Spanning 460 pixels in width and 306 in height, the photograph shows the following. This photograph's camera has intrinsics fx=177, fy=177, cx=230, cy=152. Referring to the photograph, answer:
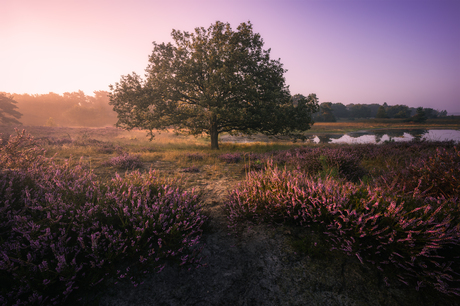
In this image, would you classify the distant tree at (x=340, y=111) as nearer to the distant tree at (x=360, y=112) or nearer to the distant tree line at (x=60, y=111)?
the distant tree at (x=360, y=112)

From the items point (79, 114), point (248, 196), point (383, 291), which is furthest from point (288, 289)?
point (79, 114)

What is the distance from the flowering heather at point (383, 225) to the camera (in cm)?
178

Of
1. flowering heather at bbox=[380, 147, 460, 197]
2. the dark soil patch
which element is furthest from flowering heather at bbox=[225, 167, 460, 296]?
flowering heather at bbox=[380, 147, 460, 197]

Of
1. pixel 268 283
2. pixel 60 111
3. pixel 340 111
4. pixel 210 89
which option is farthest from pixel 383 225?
pixel 340 111

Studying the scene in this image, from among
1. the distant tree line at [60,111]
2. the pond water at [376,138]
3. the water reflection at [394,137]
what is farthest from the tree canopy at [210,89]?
the distant tree line at [60,111]

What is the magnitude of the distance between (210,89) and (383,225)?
442 inches

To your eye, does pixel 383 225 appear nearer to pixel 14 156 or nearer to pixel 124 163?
pixel 14 156

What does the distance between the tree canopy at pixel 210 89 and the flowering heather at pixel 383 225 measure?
9.15m

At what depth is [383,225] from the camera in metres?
2.12

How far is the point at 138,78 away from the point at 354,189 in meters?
15.3

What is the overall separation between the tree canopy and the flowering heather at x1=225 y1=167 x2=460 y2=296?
915cm

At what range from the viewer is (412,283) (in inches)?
71.1

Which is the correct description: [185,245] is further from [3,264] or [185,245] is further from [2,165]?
[2,165]

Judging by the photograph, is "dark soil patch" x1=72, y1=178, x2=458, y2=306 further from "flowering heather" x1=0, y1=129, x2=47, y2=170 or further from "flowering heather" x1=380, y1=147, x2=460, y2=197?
"flowering heather" x1=0, y1=129, x2=47, y2=170
